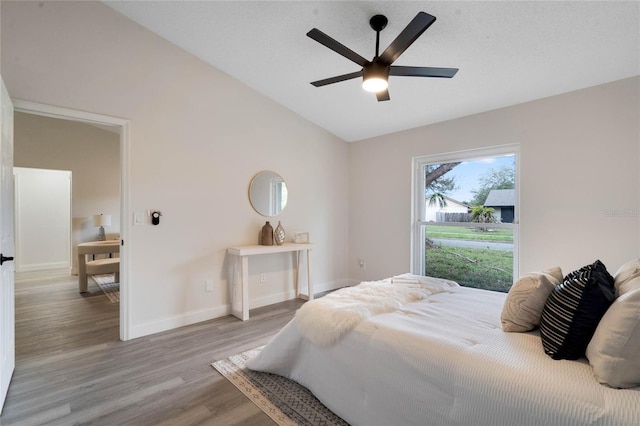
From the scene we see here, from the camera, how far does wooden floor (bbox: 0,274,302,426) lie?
1.84 meters

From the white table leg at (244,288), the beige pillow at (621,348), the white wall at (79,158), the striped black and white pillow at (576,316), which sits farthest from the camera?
the white wall at (79,158)

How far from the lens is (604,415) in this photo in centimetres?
101

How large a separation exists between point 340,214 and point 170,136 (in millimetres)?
2709

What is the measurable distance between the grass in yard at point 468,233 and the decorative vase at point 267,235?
2.11 meters

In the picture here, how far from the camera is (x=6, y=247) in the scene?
205 cm

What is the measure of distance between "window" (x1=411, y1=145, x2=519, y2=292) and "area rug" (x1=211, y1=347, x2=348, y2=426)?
2.60 m

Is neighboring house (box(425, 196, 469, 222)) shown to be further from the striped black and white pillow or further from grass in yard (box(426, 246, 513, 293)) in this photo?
the striped black and white pillow

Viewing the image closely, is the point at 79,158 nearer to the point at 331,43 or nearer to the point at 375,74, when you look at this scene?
the point at 331,43

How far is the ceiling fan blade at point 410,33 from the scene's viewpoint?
66.6 inches

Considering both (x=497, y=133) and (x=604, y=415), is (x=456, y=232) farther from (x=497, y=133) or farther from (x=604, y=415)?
(x=604, y=415)

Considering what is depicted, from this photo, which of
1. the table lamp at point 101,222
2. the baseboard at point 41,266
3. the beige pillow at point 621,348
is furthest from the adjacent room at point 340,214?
the baseboard at point 41,266

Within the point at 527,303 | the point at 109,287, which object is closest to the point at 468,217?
the point at 527,303

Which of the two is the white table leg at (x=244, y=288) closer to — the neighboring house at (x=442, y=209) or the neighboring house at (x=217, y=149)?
the neighboring house at (x=217, y=149)

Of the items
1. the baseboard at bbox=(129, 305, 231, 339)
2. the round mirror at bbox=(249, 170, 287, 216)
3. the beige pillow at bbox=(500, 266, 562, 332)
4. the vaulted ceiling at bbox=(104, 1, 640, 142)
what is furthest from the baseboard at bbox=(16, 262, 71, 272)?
the beige pillow at bbox=(500, 266, 562, 332)
